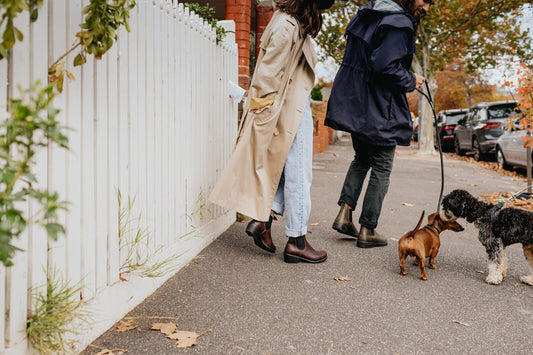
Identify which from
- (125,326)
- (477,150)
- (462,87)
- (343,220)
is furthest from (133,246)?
(462,87)

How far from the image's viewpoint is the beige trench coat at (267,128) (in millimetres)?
3867

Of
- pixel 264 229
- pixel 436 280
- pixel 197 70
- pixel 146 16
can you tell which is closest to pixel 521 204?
pixel 436 280

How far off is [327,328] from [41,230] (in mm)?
1603

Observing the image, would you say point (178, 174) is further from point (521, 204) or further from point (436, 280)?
point (521, 204)

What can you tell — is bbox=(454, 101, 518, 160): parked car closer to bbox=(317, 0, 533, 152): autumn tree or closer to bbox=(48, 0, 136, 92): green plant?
bbox=(317, 0, 533, 152): autumn tree

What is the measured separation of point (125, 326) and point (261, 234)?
1699mm

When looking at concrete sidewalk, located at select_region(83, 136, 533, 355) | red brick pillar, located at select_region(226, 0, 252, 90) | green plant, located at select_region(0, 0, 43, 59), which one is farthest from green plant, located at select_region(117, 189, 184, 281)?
red brick pillar, located at select_region(226, 0, 252, 90)

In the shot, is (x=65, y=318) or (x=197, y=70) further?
(x=197, y=70)

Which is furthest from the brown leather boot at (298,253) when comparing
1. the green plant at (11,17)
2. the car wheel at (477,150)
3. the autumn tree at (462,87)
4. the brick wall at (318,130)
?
the autumn tree at (462,87)

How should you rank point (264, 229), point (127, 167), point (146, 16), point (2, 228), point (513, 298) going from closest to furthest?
point (2, 228)
point (127, 167)
point (146, 16)
point (513, 298)
point (264, 229)

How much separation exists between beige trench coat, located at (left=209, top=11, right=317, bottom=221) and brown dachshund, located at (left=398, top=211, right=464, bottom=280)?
1.03m

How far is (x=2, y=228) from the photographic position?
44.5 inches

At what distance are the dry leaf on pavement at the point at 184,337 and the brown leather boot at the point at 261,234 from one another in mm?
1496

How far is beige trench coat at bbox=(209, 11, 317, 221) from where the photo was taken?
3.87 metres
